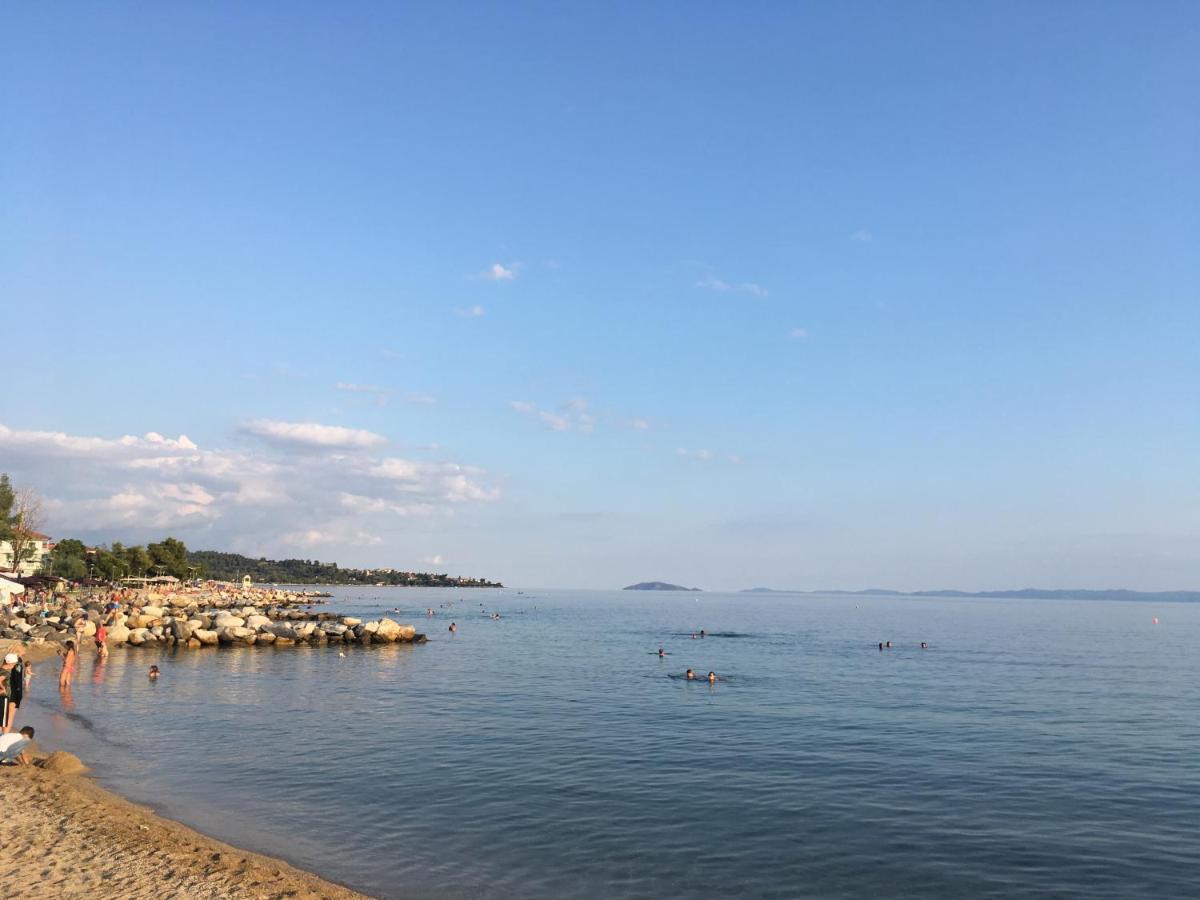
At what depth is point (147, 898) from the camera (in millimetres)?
12172

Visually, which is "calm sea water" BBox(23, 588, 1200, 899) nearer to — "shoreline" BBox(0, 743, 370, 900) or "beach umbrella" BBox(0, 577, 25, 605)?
"shoreline" BBox(0, 743, 370, 900)

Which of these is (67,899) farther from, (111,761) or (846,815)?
(846,815)

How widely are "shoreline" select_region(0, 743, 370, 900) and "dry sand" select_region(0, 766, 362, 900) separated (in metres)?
0.01

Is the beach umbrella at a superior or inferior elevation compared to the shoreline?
inferior

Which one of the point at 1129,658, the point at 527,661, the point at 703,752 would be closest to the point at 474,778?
the point at 703,752

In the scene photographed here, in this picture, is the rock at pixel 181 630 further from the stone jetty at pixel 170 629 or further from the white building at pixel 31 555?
the white building at pixel 31 555

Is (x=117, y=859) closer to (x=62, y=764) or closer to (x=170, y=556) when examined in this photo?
(x=62, y=764)

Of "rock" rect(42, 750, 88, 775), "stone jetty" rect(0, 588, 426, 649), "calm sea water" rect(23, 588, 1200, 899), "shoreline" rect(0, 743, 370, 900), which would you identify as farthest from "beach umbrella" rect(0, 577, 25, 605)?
"shoreline" rect(0, 743, 370, 900)

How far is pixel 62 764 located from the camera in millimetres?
20875

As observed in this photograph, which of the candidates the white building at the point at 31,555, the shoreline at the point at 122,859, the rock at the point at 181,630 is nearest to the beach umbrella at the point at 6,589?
the rock at the point at 181,630

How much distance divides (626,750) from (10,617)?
59.6 meters

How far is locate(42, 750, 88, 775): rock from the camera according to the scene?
67.7 ft

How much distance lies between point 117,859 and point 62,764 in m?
8.95

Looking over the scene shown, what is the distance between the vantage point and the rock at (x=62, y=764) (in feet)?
67.7
